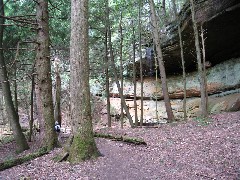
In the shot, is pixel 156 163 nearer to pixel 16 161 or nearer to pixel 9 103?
pixel 16 161

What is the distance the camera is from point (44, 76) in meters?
9.83

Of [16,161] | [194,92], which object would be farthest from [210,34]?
[16,161]

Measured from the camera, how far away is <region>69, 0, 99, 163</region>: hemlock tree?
25.2ft

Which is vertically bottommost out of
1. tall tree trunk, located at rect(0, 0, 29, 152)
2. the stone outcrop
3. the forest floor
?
the forest floor

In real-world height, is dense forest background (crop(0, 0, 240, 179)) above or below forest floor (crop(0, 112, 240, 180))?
above

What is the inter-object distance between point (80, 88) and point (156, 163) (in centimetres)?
302

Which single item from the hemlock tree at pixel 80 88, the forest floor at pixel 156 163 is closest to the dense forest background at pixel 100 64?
the hemlock tree at pixel 80 88

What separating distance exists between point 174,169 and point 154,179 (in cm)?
91

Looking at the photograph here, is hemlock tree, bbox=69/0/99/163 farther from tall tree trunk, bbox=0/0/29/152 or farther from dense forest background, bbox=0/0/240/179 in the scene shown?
tall tree trunk, bbox=0/0/29/152

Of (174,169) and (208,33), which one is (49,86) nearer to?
(174,169)

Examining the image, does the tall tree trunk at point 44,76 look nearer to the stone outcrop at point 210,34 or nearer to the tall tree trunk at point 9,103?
the tall tree trunk at point 9,103

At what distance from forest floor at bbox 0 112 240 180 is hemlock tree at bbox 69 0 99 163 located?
1.75 ft

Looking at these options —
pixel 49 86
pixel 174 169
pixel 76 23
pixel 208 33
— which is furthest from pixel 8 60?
pixel 208 33

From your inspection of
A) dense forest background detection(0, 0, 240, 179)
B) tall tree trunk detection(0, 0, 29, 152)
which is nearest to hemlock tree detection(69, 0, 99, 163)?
dense forest background detection(0, 0, 240, 179)
